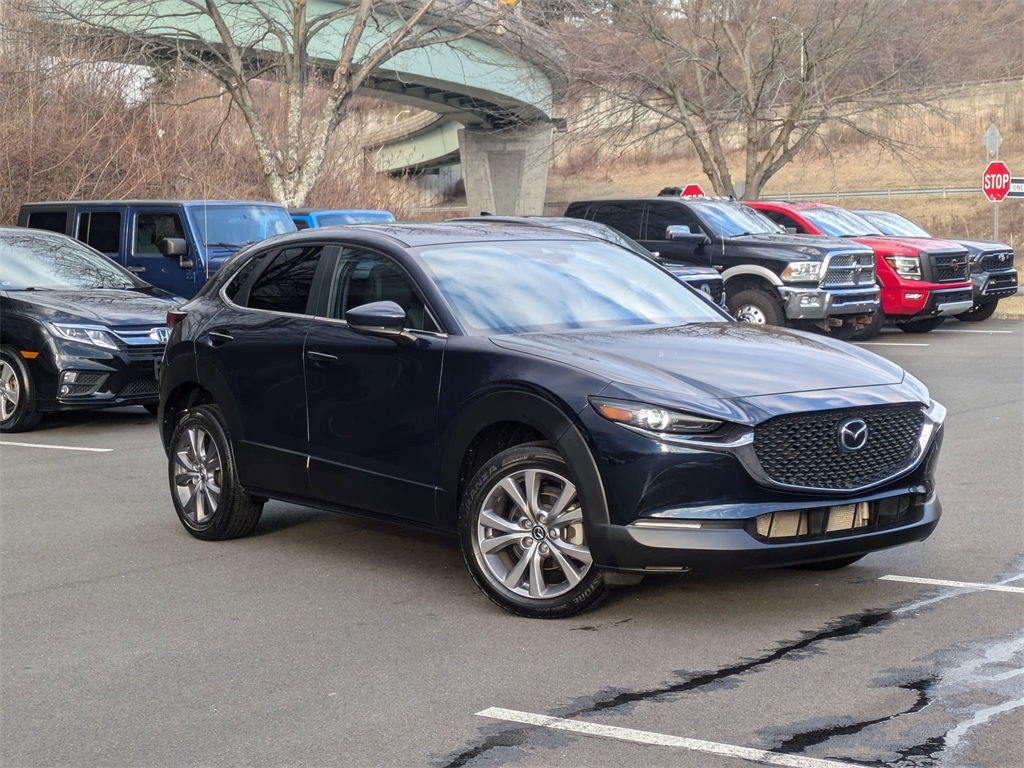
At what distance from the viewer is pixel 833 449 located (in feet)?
19.1

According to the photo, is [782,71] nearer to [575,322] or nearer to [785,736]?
[575,322]

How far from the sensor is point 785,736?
454 centimetres

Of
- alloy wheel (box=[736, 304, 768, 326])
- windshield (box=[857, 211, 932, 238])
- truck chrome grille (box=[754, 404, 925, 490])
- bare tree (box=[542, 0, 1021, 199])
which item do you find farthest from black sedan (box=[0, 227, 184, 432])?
bare tree (box=[542, 0, 1021, 199])

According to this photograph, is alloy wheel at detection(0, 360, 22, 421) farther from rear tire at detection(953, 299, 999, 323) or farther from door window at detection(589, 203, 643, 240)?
rear tire at detection(953, 299, 999, 323)

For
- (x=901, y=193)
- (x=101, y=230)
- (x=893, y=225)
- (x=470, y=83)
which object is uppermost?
(x=470, y=83)

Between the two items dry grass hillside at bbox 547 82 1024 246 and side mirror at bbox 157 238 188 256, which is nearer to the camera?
side mirror at bbox 157 238 188 256

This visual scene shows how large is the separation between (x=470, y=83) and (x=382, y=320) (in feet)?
116

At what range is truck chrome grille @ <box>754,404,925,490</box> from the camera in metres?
5.70

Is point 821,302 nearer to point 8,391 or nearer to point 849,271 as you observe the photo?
point 849,271

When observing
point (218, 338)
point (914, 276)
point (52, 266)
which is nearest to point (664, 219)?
point (914, 276)

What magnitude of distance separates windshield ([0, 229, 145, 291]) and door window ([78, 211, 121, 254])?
297 centimetres

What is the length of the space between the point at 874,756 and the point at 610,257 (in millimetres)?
3806

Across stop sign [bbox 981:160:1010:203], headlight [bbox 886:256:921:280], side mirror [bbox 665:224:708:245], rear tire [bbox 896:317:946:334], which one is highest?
stop sign [bbox 981:160:1010:203]

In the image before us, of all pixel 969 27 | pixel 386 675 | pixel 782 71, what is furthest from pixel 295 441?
pixel 969 27
